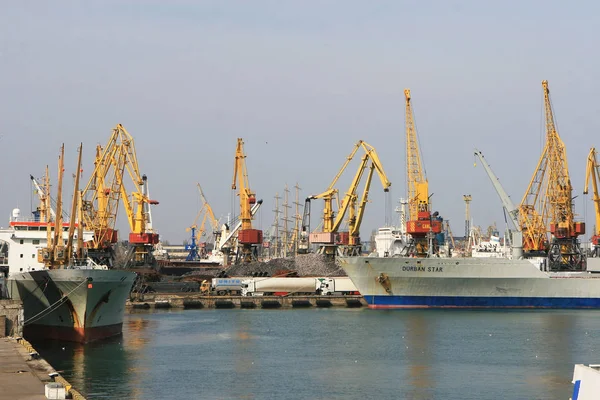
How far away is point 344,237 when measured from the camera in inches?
4451

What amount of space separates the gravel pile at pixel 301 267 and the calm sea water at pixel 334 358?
35.7 metres

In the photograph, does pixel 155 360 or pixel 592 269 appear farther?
pixel 592 269

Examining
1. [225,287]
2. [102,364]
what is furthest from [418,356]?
[225,287]

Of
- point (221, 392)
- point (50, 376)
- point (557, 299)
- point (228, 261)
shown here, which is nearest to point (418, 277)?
point (557, 299)

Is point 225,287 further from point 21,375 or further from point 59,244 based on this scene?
point 21,375

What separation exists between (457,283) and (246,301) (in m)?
19.7

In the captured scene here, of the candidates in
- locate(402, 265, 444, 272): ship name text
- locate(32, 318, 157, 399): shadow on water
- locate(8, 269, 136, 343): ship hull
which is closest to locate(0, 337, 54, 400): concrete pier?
locate(32, 318, 157, 399): shadow on water

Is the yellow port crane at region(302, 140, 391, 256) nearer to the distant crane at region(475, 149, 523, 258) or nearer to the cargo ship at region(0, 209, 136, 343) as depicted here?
the distant crane at region(475, 149, 523, 258)

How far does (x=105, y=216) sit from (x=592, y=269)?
49738 mm

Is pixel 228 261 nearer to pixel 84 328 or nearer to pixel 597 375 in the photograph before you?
pixel 84 328

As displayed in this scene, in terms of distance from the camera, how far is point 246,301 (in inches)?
3182

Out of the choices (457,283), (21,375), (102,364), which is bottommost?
(102,364)

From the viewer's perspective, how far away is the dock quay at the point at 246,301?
79.8 m

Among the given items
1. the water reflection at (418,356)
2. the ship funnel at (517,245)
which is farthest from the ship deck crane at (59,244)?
the ship funnel at (517,245)
